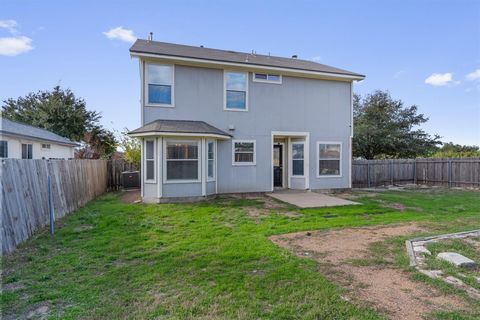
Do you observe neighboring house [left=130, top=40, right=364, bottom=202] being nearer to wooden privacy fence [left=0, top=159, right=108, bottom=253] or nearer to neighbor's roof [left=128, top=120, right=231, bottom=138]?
neighbor's roof [left=128, top=120, right=231, bottom=138]

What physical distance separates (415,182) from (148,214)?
1605 centimetres

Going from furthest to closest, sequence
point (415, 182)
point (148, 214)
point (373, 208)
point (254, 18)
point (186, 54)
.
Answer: point (415, 182), point (254, 18), point (186, 54), point (373, 208), point (148, 214)

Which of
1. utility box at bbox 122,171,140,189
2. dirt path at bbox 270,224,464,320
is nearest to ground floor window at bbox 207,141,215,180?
utility box at bbox 122,171,140,189

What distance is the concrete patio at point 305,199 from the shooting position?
9.52m

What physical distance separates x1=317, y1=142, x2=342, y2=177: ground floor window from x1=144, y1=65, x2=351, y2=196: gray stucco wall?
232 mm

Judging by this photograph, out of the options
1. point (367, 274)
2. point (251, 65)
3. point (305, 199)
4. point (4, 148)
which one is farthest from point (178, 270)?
point (4, 148)

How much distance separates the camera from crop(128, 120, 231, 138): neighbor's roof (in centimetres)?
966

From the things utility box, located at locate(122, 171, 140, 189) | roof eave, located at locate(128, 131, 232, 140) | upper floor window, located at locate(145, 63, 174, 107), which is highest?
upper floor window, located at locate(145, 63, 174, 107)

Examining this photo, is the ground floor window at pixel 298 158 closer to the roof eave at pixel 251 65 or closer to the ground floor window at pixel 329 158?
the ground floor window at pixel 329 158

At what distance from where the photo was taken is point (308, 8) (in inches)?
478

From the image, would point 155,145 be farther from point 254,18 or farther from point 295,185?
point 254,18

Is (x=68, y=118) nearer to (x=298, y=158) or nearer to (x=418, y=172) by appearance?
(x=298, y=158)

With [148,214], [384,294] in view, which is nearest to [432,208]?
[384,294]

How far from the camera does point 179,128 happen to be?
995 centimetres
